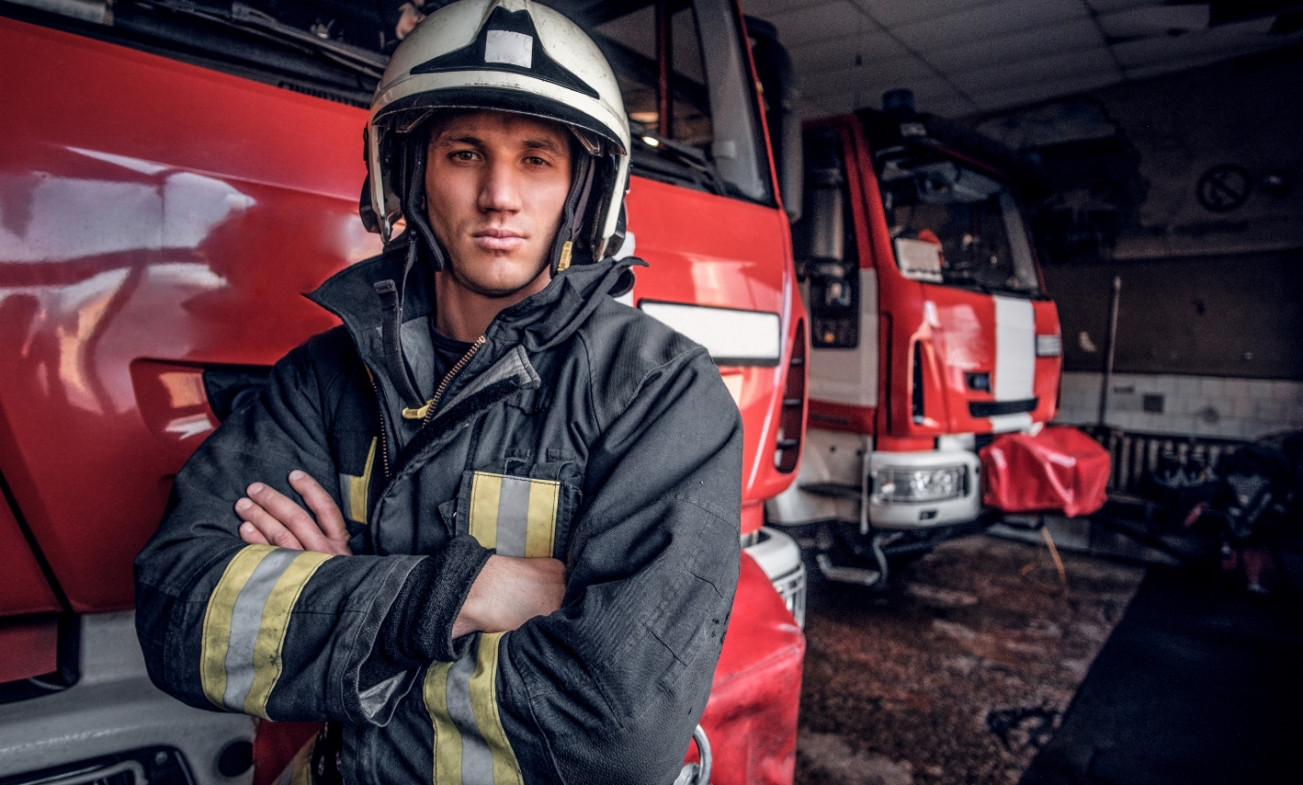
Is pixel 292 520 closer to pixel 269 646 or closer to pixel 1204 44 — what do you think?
pixel 269 646

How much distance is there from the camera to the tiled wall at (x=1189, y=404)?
602 cm

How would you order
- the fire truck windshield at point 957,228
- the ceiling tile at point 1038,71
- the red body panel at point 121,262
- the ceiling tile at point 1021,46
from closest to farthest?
the red body panel at point 121,262
the fire truck windshield at point 957,228
the ceiling tile at point 1021,46
the ceiling tile at point 1038,71

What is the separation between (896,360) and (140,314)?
3.20 meters

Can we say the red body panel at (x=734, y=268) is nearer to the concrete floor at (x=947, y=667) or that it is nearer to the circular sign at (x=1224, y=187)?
the concrete floor at (x=947, y=667)

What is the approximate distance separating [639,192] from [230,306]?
92cm

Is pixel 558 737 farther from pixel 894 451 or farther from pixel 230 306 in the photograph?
pixel 894 451

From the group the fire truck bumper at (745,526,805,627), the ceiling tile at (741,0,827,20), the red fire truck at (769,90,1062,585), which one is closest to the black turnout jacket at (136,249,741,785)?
the fire truck bumper at (745,526,805,627)

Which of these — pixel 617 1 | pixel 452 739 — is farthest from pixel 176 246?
pixel 617 1

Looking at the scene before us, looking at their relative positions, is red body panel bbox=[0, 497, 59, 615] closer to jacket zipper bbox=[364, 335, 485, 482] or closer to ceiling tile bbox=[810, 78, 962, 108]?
jacket zipper bbox=[364, 335, 485, 482]

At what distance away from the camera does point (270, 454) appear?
45.0 inches

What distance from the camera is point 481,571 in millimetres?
986

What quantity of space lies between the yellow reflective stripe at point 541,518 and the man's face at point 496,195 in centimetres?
36

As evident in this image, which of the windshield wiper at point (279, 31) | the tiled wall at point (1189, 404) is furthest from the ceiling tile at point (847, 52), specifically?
the windshield wiper at point (279, 31)

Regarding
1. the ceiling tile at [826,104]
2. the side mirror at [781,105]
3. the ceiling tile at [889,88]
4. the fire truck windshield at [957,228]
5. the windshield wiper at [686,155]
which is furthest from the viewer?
the ceiling tile at [826,104]
